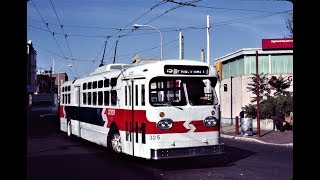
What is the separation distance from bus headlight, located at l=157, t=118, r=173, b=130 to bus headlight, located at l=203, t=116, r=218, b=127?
110cm

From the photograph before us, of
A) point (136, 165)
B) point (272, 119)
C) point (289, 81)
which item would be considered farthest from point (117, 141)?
point (289, 81)

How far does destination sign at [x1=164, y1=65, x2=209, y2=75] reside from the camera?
11383 millimetres

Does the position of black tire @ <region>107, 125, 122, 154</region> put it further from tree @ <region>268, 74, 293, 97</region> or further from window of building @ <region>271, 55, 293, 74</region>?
window of building @ <region>271, 55, 293, 74</region>

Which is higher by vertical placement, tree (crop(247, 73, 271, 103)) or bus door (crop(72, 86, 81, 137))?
tree (crop(247, 73, 271, 103))

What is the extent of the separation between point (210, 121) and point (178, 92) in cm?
122

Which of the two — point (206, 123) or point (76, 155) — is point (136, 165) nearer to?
point (206, 123)

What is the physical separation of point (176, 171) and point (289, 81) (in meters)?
23.0

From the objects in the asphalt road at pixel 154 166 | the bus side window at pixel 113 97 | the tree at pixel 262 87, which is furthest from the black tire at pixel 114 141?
the tree at pixel 262 87

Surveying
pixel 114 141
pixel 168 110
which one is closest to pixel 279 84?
pixel 114 141

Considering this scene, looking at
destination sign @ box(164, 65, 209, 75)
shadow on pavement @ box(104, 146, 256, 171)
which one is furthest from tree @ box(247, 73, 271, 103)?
destination sign @ box(164, 65, 209, 75)

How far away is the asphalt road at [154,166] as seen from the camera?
33.9 feet

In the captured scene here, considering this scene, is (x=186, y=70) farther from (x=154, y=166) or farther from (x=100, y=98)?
(x=100, y=98)

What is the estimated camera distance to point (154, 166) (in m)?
11.9

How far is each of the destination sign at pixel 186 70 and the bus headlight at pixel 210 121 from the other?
1.29 m
